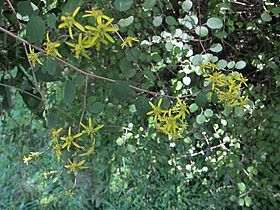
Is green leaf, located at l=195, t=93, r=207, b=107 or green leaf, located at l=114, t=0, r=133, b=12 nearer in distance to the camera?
green leaf, located at l=114, t=0, r=133, b=12

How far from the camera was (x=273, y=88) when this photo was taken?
1740mm

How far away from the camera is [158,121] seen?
3.69ft

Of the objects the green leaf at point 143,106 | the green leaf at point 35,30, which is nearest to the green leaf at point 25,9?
the green leaf at point 35,30

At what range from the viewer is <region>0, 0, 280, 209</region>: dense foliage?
1.27m

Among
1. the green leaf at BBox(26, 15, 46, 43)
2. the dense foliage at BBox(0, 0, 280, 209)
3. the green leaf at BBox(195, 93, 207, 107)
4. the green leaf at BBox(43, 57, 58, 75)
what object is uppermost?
→ the green leaf at BBox(26, 15, 46, 43)

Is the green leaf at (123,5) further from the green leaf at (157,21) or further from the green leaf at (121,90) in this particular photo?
the green leaf at (157,21)

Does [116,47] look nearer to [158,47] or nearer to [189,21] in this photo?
[158,47]

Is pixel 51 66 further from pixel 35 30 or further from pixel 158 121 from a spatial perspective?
pixel 158 121

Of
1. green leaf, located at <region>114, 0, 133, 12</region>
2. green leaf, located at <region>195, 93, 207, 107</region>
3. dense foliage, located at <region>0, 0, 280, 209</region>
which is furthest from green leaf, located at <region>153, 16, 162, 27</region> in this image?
green leaf, located at <region>114, 0, 133, 12</region>

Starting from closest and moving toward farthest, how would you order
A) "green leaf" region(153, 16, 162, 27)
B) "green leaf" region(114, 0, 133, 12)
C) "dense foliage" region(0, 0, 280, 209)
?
"green leaf" region(114, 0, 133, 12) → "green leaf" region(153, 16, 162, 27) → "dense foliage" region(0, 0, 280, 209)

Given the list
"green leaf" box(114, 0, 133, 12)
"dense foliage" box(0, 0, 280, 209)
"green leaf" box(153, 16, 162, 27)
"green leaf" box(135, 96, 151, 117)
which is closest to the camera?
"green leaf" box(114, 0, 133, 12)

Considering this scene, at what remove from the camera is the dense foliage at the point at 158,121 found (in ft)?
4.17

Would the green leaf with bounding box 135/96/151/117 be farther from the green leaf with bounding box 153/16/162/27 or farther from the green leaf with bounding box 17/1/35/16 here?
the green leaf with bounding box 153/16/162/27

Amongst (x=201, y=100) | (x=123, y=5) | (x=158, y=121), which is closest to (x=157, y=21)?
(x=158, y=121)
